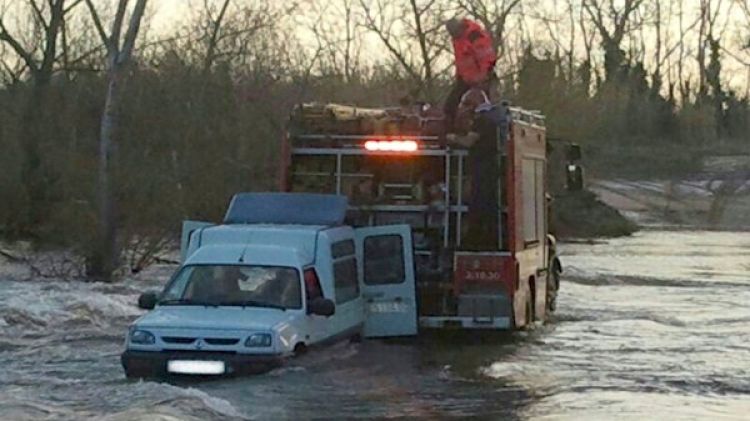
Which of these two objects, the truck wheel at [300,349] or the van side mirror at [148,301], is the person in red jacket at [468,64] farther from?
the van side mirror at [148,301]

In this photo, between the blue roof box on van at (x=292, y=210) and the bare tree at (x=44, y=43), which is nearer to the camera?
the blue roof box on van at (x=292, y=210)

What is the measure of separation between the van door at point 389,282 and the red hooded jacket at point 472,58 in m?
3.22

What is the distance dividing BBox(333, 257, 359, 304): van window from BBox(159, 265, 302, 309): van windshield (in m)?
0.97

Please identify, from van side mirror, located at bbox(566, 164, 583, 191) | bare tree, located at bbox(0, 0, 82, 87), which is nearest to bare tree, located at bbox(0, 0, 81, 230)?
bare tree, located at bbox(0, 0, 82, 87)

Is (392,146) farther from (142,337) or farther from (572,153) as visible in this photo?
(142,337)

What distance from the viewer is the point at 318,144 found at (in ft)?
72.6

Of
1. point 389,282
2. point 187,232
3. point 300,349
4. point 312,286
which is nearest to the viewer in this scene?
point 300,349

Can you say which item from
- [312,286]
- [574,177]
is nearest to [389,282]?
[312,286]

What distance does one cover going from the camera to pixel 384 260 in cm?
1981

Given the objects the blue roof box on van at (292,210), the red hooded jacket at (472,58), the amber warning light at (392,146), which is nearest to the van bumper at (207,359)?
the blue roof box on van at (292,210)

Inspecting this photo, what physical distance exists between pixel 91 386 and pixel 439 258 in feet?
18.4

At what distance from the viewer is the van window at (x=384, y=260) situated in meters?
19.7

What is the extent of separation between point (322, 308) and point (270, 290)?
0.67 m

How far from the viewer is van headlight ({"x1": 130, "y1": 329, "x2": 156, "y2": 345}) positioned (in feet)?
55.0
